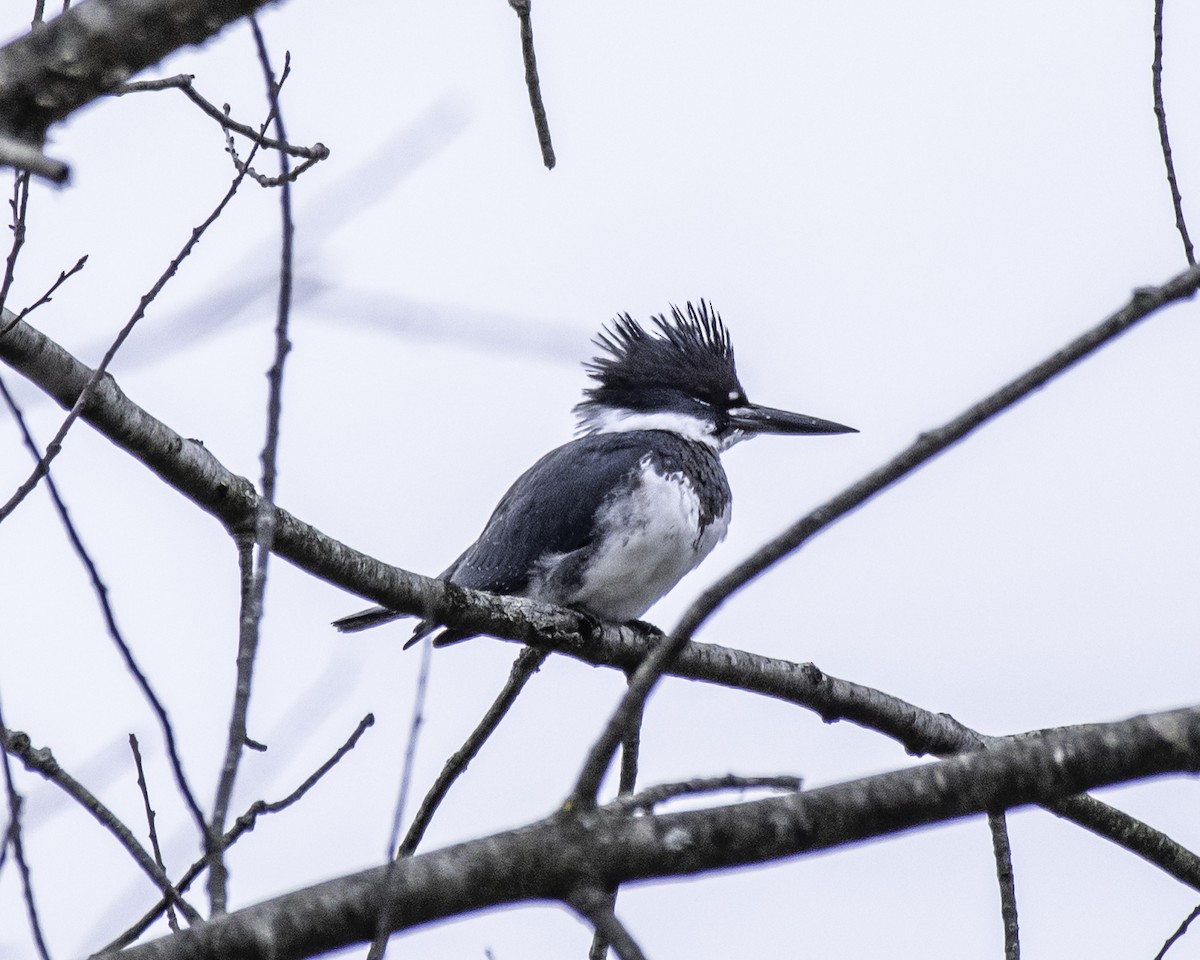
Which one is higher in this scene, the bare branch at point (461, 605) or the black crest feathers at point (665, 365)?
the black crest feathers at point (665, 365)

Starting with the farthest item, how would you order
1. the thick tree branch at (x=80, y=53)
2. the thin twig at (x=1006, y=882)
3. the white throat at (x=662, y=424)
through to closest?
the white throat at (x=662, y=424) < the thin twig at (x=1006, y=882) < the thick tree branch at (x=80, y=53)

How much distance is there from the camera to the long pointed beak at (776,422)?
4457 mm

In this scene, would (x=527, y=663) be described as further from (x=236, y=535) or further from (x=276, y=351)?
(x=276, y=351)

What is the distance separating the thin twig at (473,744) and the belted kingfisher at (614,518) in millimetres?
240

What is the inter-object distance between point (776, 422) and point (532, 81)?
9.56 ft

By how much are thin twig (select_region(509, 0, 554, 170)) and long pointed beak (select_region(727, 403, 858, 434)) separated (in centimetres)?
278

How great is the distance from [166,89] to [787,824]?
1156 millimetres

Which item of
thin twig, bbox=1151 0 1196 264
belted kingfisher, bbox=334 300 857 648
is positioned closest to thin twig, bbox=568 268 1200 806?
thin twig, bbox=1151 0 1196 264

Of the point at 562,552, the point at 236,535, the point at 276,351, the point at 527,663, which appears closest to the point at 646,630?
the point at 562,552

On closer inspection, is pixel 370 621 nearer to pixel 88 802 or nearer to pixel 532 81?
pixel 88 802

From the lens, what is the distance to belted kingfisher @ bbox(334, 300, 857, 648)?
3555mm

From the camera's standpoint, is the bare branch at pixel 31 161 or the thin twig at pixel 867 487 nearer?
the bare branch at pixel 31 161

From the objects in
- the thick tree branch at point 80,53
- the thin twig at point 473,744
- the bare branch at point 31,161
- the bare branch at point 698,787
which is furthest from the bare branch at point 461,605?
the bare branch at point 31,161

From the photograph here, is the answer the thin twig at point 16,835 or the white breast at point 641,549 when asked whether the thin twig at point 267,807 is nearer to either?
the thin twig at point 16,835
